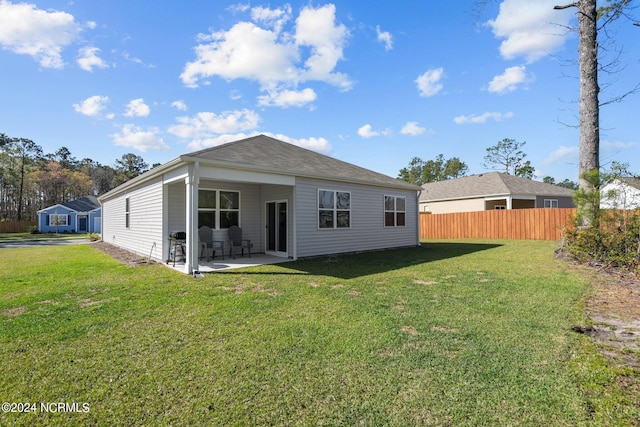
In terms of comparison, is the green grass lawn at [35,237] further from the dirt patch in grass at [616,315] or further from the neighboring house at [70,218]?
the dirt patch in grass at [616,315]

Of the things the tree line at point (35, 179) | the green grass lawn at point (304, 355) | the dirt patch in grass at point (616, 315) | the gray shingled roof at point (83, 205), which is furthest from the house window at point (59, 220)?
the dirt patch in grass at point (616, 315)

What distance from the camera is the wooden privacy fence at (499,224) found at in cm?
1537

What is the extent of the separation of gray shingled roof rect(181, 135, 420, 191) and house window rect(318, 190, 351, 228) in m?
0.60

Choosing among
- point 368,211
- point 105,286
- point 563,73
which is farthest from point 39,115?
point 563,73

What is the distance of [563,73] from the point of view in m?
10.8

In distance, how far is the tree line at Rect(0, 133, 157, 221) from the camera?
119 ft

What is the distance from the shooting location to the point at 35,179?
1511 inches

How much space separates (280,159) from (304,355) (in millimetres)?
7364

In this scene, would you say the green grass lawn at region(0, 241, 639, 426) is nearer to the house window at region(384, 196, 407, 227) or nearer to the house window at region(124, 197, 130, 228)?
the house window at region(384, 196, 407, 227)

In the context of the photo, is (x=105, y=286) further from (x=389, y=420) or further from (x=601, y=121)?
(x=601, y=121)

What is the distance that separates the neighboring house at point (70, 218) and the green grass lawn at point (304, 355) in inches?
1255

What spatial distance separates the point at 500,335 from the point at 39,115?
731 inches

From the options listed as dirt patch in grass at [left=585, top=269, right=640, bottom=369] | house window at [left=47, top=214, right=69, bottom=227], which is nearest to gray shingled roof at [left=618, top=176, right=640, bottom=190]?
dirt patch in grass at [left=585, top=269, right=640, bottom=369]

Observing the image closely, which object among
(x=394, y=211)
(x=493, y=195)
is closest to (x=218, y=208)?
(x=394, y=211)
